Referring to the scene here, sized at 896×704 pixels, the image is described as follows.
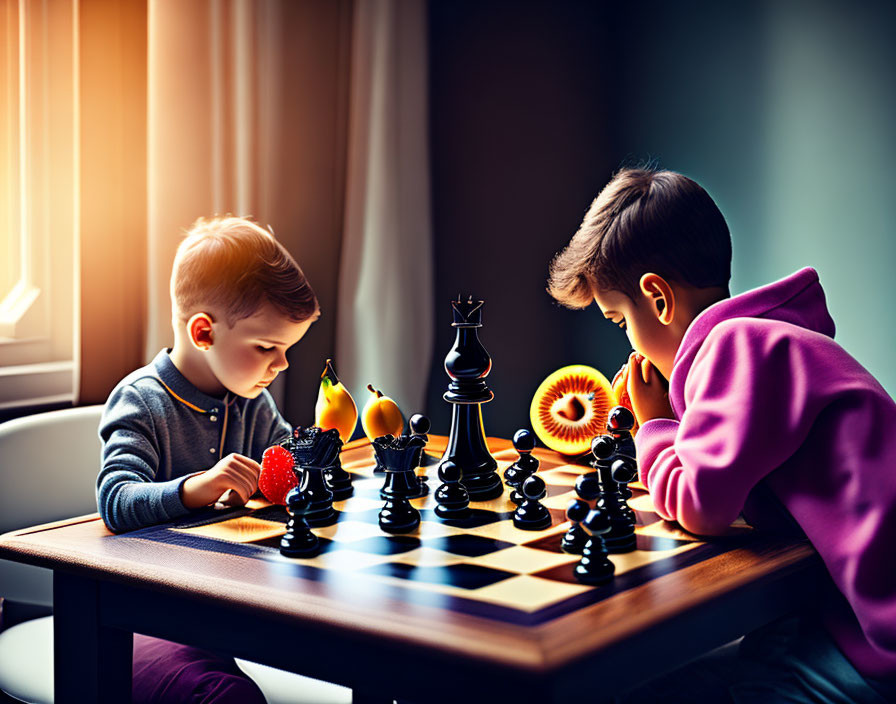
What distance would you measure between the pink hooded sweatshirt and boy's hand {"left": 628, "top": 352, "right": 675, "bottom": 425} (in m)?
0.30

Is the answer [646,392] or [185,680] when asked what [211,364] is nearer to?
[185,680]

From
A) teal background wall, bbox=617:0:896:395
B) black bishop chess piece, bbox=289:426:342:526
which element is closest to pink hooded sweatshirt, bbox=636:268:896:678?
black bishop chess piece, bbox=289:426:342:526

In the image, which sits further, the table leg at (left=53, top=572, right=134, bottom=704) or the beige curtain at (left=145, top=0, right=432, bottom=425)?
the beige curtain at (left=145, top=0, right=432, bottom=425)

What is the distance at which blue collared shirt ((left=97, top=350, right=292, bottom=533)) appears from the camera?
137 centimetres

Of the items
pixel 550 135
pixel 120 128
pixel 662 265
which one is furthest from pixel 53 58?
pixel 662 265

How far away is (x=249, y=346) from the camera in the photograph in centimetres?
170

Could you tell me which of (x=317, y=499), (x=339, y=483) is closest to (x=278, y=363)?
(x=339, y=483)

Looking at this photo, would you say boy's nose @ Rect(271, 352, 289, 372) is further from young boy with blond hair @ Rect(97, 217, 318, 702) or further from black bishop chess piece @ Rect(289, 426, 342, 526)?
black bishop chess piece @ Rect(289, 426, 342, 526)

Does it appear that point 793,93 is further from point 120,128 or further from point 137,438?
point 137,438

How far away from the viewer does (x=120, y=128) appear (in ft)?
7.47

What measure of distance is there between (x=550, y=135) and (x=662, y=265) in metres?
1.46

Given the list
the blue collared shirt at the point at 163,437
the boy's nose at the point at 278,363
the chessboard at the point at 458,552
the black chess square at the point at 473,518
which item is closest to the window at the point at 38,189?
the blue collared shirt at the point at 163,437

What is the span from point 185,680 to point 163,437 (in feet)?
1.48

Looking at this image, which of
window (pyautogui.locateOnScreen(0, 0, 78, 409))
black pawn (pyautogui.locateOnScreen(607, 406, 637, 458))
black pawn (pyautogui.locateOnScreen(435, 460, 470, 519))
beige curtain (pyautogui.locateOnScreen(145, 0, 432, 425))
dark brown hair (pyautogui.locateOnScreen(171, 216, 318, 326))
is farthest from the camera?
beige curtain (pyautogui.locateOnScreen(145, 0, 432, 425))
